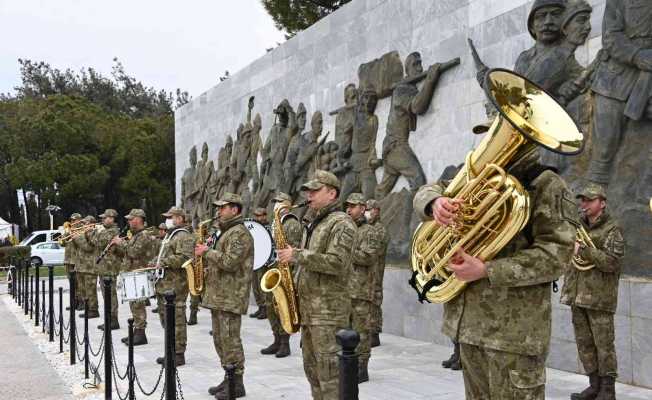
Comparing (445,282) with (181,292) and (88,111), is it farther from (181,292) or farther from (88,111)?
(88,111)

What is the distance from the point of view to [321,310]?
213 inches

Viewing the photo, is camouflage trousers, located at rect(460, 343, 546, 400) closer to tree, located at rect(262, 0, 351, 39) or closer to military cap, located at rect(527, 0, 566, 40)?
military cap, located at rect(527, 0, 566, 40)

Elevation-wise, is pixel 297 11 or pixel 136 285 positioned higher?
pixel 297 11

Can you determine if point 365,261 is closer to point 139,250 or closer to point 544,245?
point 139,250

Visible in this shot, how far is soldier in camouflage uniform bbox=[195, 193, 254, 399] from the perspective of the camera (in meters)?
7.06

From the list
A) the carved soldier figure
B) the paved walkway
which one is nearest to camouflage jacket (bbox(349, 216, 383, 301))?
the paved walkway

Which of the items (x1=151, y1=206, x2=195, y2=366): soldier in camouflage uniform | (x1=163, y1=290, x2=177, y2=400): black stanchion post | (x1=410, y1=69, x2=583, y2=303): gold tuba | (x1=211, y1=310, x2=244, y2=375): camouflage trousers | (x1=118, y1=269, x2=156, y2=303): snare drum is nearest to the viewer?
(x1=410, y1=69, x2=583, y2=303): gold tuba

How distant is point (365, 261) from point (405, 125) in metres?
2.99

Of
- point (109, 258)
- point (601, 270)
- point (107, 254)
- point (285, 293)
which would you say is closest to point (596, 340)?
point (601, 270)

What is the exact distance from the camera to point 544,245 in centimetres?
332

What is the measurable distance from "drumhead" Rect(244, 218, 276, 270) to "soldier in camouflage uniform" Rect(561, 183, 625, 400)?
338 centimetres

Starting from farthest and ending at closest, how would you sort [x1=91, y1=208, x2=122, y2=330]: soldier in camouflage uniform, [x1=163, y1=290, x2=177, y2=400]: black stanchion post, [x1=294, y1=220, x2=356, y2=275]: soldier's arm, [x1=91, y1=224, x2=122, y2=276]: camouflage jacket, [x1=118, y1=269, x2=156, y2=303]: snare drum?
[x1=91, y1=224, x2=122, y2=276]: camouflage jacket, [x1=91, y1=208, x2=122, y2=330]: soldier in camouflage uniform, [x1=118, y1=269, x2=156, y2=303]: snare drum, [x1=294, y1=220, x2=356, y2=275]: soldier's arm, [x1=163, y1=290, x2=177, y2=400]: black stanchion post

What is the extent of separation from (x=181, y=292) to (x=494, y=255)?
664 centimetres

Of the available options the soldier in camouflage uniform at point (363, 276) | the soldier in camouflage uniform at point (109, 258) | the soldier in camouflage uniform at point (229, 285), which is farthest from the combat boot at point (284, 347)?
the soldier in camouflage uniform at point (109, 258)
